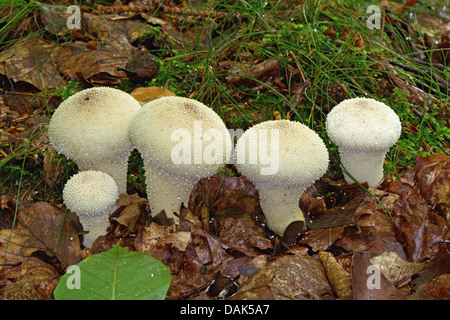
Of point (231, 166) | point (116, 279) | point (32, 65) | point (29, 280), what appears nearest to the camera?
point (116, 279)

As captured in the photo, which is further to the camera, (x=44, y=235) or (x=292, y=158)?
(x=44, y=235)

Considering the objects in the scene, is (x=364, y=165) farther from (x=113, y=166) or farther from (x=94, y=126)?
(x=94, y=126)

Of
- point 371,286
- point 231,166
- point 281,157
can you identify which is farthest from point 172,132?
point 371,286

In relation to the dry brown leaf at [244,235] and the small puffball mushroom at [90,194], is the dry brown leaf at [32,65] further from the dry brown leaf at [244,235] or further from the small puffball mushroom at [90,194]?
the dry brown leaf at [244,235]

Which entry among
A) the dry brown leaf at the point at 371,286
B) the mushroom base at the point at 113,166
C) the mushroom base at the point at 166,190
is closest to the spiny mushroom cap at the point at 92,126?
the mushroom base at the point at 113,166

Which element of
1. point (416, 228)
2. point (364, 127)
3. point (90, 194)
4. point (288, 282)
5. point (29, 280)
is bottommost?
point (29, 280)

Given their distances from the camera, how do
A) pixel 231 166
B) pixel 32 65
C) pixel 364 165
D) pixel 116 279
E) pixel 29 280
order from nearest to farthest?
pixel 116 279
pixel 29 280
pixel 364 165
pixel 231 166
pixel 32 65
